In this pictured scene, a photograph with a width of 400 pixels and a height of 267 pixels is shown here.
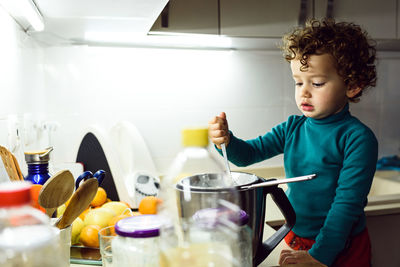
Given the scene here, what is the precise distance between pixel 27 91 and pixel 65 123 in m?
0.39

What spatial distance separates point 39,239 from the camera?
0.33m

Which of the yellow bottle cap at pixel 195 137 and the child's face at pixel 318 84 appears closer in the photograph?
the yellow bottle cap at pixel 195 137

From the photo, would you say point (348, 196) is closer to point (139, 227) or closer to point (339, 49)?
point (339, 49)

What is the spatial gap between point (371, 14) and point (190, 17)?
782 mm

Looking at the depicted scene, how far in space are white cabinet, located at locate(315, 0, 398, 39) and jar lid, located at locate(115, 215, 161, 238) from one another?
1306 mm

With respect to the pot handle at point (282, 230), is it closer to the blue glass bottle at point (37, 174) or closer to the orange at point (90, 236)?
the orange at point (90, 236)

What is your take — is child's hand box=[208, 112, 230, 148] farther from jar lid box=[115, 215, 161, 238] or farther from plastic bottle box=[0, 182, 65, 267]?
plastic bottle box=[0, 182, 65, 267]

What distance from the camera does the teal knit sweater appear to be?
2.80 feet

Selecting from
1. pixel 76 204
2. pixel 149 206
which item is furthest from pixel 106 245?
pixel 149 206

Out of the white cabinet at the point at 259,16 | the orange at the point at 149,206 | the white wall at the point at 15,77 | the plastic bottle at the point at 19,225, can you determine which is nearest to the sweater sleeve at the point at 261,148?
the orange at the point at 149,206

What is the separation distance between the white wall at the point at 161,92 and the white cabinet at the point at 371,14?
40cm

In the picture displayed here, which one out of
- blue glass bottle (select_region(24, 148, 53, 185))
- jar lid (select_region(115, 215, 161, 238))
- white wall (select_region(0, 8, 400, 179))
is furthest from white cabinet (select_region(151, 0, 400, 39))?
jar lid (select_region(115, 215, 161, 238))

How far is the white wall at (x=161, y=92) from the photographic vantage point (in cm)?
162

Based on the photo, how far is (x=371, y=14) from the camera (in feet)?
5.18
